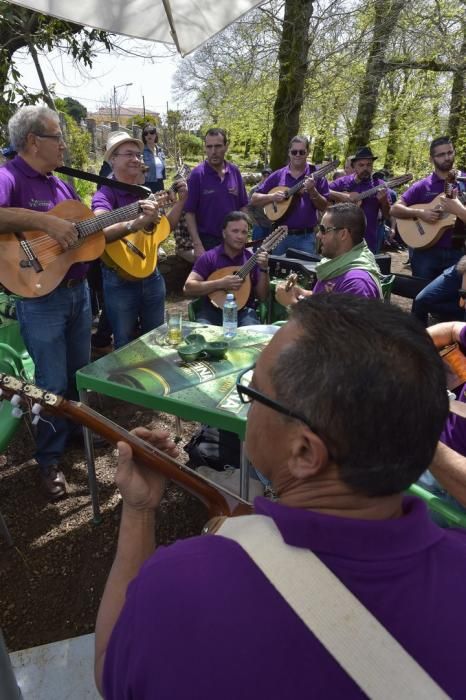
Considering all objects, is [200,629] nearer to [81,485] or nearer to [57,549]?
[57,549]

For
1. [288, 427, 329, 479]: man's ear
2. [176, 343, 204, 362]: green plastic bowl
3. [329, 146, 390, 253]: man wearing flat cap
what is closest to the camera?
[288, 427, 329, 479]: man's ear

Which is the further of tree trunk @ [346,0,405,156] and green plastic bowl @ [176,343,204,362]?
tree trunk @ [346,0,405,156]

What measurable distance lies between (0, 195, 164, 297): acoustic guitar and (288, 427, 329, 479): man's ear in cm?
223

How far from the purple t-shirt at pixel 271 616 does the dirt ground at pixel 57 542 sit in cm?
166

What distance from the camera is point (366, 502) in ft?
2.39

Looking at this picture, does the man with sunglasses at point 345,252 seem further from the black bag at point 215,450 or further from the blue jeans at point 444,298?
the blue jeans at point 444,298

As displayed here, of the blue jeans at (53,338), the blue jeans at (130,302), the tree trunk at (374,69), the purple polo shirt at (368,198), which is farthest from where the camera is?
the tree trunk at (374,69)

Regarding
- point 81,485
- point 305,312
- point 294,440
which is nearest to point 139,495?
point 294,440

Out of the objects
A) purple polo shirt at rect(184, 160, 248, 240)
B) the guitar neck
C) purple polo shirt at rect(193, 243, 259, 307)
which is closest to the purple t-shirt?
the guitar neck

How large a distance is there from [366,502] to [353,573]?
123mm

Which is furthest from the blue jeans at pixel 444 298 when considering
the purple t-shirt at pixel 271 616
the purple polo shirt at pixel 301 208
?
the purple t-shirt at pixel 271 616

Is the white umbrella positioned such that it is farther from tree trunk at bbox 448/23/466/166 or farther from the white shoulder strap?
tree trunk at bbox 448/23/466/166

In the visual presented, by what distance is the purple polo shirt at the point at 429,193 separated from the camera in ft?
16.1

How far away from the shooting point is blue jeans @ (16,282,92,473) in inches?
104
